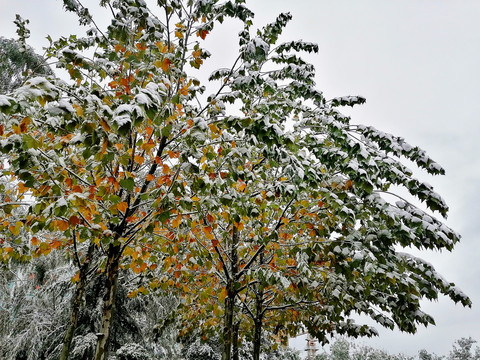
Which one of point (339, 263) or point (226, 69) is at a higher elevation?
point (226, 69)

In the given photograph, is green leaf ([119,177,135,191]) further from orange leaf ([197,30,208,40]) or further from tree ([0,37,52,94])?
tree ([0,37,52,94])

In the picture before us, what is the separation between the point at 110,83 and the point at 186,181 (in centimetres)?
173

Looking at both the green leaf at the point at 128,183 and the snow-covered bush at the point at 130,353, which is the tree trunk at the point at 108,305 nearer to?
the green leaf at the point at 128,183

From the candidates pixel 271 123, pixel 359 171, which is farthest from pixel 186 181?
pixel 359 171

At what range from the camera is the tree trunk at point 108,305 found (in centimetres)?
316

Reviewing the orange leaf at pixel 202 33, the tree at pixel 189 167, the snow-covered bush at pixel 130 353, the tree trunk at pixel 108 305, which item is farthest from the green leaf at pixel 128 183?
the snow-covered bush at pixel 130 353

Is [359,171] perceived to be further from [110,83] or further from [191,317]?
[191,317]

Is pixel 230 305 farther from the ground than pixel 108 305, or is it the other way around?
pixel 230 305

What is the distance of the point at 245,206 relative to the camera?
4.03 metres

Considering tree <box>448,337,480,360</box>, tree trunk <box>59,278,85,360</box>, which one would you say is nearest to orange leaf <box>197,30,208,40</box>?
tree trunk <box>59,278,85,360</box>

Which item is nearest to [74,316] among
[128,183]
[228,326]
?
[228,326]

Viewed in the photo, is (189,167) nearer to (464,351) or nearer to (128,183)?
(128,183)

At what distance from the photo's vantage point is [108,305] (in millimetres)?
3367

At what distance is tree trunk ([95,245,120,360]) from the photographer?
3.16 meters
